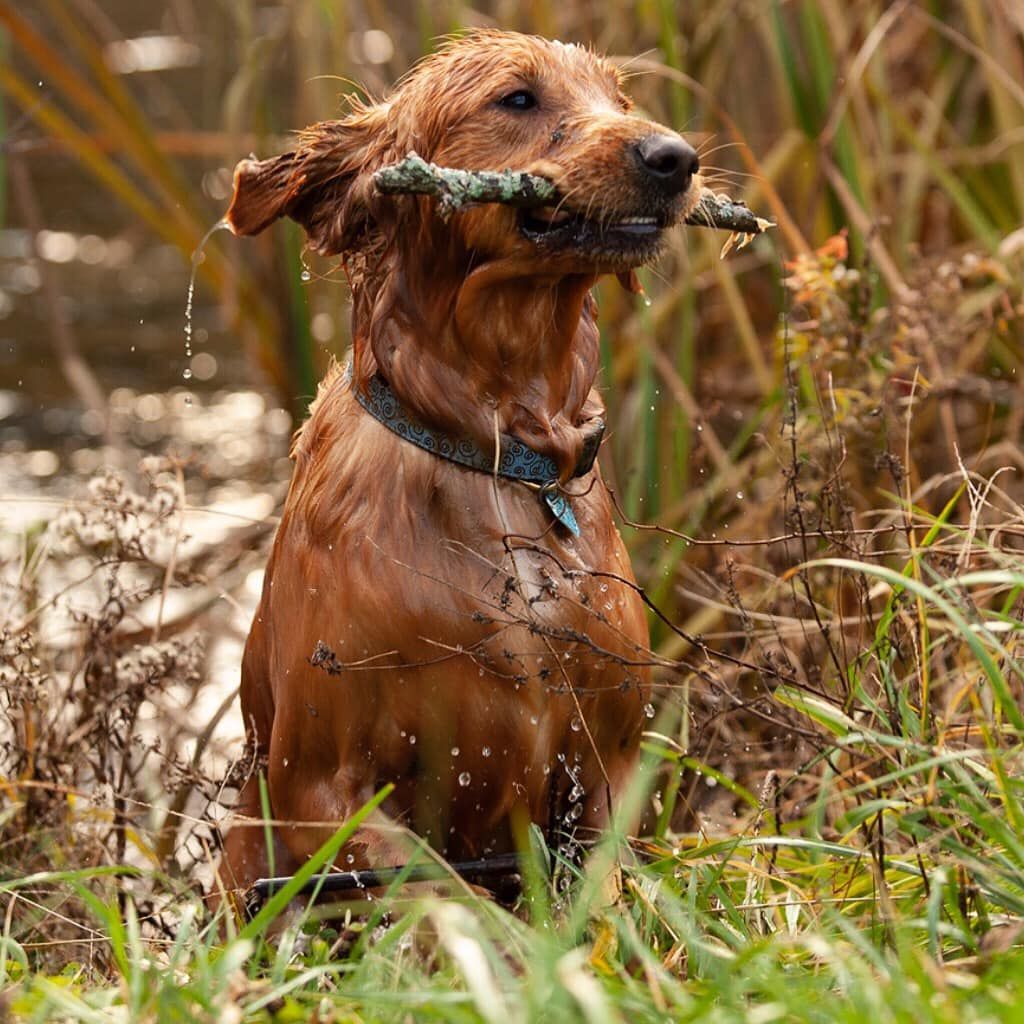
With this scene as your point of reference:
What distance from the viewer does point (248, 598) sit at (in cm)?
554

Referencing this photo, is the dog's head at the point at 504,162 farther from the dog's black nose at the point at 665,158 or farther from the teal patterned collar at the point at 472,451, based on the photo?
the teal patterned collar at the point at 472,451

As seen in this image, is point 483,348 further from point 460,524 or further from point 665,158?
point 665,158

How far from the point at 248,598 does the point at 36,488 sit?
4.92 ft

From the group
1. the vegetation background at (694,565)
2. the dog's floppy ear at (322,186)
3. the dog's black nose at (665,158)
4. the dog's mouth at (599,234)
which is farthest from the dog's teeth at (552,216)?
the vegetation background at (694,565)

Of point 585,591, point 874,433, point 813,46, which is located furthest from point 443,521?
point 813,46

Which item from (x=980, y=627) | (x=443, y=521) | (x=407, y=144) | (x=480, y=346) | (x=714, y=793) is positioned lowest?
(x=714, y=793)

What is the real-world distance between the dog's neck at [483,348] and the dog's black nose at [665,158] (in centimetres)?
22

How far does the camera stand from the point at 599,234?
276cm

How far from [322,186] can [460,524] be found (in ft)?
2.11

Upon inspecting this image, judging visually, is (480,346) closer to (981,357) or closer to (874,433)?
(874,433)

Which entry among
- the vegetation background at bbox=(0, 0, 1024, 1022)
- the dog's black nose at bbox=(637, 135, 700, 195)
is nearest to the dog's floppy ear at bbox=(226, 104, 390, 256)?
the dog's black nose at bbox=(637, 135, 700, 195)

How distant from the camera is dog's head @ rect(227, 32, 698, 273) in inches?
108

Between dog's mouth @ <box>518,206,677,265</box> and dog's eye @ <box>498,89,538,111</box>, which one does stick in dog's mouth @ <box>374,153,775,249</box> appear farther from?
dog's eye @ <box>498,89,538,111</box>

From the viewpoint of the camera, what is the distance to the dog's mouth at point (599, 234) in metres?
2.76
